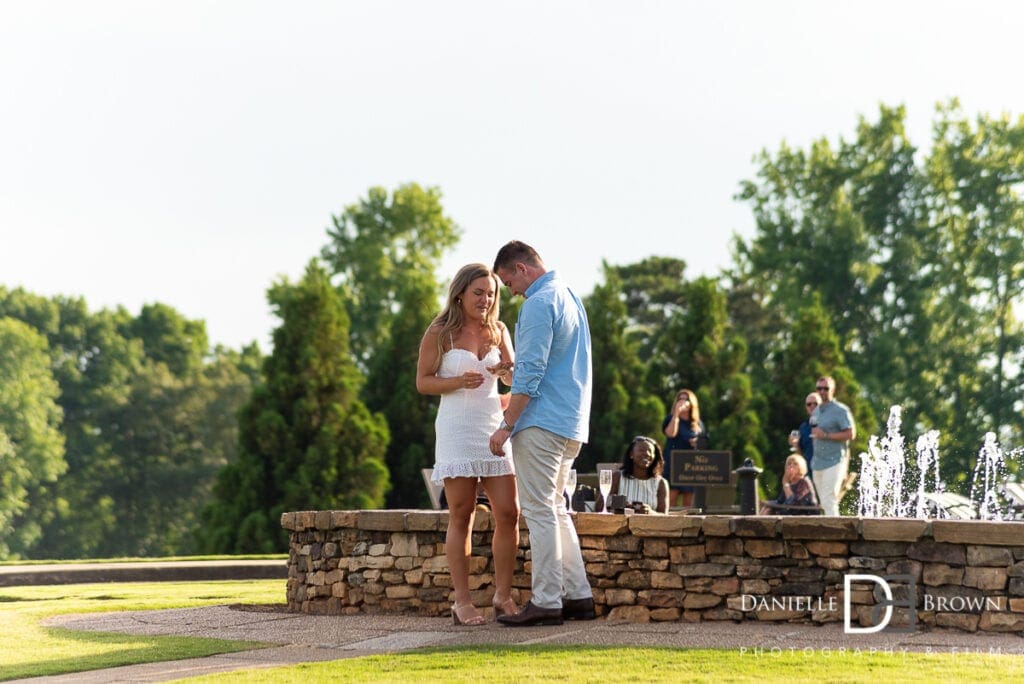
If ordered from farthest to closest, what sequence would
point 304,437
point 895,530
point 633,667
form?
1. point 304,437
2. point 895,530
3. point 633,667

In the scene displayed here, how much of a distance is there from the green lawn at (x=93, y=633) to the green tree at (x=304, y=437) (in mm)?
9097

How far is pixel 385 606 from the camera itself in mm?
8312

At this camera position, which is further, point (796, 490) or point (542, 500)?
point (796, 490)

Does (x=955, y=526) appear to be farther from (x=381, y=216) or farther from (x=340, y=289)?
(x=381, y=216)

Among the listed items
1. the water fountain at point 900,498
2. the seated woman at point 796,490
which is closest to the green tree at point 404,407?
the water fountain at point 900,498

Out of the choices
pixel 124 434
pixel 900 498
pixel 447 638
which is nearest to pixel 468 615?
pixel 447 638

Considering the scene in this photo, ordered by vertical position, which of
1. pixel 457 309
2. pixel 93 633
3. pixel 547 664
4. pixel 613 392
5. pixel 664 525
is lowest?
pixel 93 633

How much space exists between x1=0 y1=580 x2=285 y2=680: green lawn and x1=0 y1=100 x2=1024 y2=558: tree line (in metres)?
9.51

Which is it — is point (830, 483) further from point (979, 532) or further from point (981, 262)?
point (981, 262)

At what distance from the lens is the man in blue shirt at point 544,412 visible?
6.59 m

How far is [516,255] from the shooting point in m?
6.88

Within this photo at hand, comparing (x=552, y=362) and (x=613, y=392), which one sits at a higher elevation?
(x=613, y=392)

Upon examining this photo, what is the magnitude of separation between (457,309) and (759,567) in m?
2.11

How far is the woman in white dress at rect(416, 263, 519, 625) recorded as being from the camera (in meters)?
6.84
